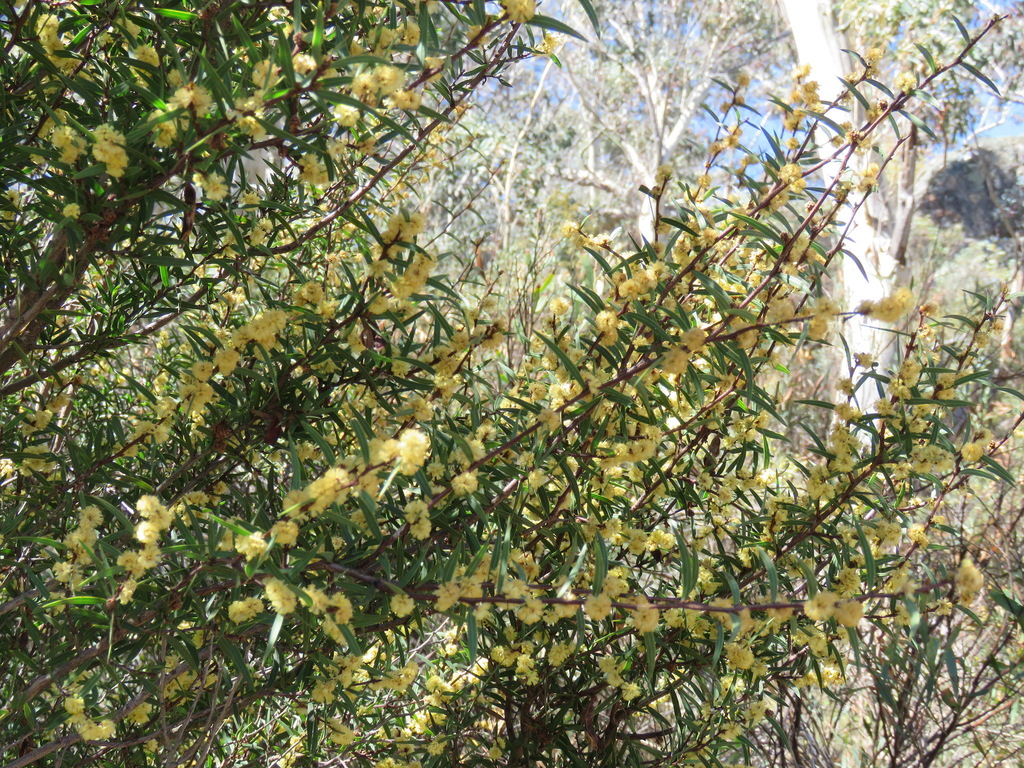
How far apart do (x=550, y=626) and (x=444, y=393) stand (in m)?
0.62

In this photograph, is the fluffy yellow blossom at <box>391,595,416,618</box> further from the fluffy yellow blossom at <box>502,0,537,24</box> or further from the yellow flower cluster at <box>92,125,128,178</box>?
the fluffy yellow blossom at <box>502,0,537,24</box>

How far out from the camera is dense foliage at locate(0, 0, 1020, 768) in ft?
4.05

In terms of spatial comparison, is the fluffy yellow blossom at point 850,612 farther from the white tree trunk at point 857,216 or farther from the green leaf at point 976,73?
the white tree trunk at point 857,216

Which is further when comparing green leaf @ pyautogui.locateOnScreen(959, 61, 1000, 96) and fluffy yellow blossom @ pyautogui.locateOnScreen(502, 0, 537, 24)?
green leaf @ pyautogui.locateOnScreen(959, 61, 1000, 96)

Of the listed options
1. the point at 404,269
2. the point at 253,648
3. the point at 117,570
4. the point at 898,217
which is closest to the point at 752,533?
the point at 404,269

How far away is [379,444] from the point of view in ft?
3.66

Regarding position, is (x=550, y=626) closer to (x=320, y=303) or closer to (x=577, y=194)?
(x=320, y=303)

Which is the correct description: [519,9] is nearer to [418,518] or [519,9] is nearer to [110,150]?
[110,150]

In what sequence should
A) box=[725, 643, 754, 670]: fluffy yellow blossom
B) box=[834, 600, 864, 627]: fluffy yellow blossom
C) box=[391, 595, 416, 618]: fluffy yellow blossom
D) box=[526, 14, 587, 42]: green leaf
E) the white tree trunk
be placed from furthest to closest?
the white tree trunk < box=[725, 643, 754, 670]: fluffy yellow blossom < box=[526, 14, 587, 42]: green leaf < box=[391, 595, 416, 618]: fluffy yellow blossom < box=[834, 600, 864, 627]: fluffy yellow blossom

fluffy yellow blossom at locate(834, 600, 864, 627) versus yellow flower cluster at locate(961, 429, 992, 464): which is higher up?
yellow flower cluster at locate(961, 429, 992, 464)

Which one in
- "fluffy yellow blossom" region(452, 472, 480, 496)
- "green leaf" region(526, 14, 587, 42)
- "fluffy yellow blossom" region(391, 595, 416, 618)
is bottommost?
"fluffy yellow blossom" region(391, 595, 416, 618)

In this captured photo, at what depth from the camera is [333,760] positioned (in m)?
1.97

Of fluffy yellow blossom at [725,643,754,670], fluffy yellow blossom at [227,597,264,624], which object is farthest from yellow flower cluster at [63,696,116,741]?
fluffy yellow blossom at [725,643,754,670]

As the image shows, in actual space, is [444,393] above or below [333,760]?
above
